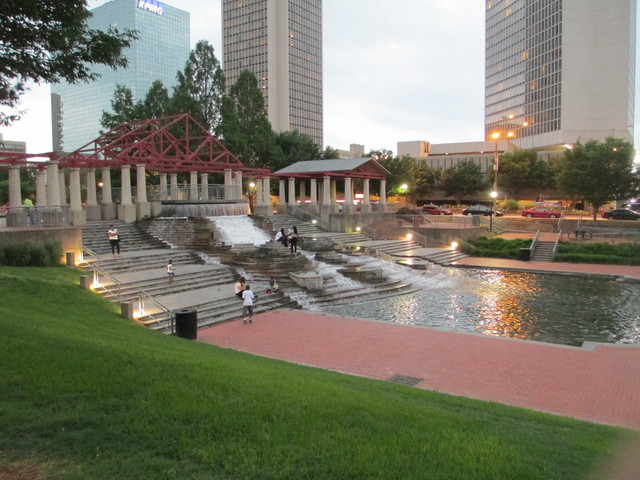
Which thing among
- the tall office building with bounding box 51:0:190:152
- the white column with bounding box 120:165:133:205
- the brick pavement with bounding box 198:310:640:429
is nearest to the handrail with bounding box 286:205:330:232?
the white column with bounding box 120:165:133:205

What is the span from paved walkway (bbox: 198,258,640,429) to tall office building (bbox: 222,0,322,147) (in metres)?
142

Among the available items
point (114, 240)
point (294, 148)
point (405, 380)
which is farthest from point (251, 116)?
point (405, 380)

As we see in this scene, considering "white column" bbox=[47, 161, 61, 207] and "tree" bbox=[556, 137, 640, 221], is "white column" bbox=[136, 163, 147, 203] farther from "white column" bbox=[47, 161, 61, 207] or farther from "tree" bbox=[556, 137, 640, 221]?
"tree" bbox=[556, 137, 640, 221]

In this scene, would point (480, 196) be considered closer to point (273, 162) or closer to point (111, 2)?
point (273, 162)

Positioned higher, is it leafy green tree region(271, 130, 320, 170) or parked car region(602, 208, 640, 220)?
leafy green tree region(271, 130, 320, 170)

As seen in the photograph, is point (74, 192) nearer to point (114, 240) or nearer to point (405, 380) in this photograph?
point (114, 240)

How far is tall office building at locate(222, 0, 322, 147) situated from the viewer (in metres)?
152

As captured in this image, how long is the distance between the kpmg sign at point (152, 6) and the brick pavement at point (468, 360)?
174761 millimetres

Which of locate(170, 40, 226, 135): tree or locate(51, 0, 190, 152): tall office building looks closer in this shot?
locate(170, 40, 226, 135): tree

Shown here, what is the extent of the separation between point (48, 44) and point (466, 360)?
40.5 ft

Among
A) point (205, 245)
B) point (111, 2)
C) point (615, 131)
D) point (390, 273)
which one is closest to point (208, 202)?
point (205, 245)

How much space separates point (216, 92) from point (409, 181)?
29072 millimetres

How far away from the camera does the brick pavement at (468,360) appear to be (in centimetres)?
1000

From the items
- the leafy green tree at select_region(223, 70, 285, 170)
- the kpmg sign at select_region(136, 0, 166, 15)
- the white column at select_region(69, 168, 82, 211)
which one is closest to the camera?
the white column at select_region(69, 168, 82, 211)
